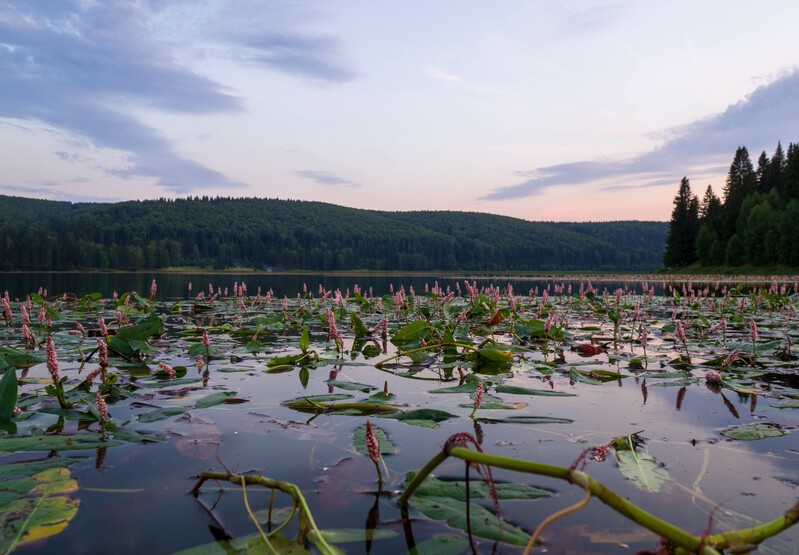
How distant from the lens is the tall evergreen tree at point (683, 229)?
86.1 metres

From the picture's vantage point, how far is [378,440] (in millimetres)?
2805

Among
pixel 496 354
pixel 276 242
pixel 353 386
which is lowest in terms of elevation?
pixel 353 386

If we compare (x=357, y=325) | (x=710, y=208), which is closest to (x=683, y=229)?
(x=710, y=208)

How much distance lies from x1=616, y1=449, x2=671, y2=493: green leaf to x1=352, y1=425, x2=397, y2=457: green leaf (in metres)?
1.08

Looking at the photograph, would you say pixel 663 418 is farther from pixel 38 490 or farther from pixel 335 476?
pixel 38 490

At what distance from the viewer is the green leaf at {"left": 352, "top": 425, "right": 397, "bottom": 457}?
2678 mm

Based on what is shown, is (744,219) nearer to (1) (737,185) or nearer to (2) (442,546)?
(1) (737,185)

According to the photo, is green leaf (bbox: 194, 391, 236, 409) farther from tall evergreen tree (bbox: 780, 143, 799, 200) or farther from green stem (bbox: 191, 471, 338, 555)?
tall evergreen tree (bbox: 780, 143, 799, 200)

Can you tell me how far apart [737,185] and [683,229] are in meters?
10.3

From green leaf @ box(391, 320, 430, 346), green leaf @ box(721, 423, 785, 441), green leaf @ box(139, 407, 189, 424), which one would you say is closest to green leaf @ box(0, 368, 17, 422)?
green leaf @ box(139, 407, 189, 424)

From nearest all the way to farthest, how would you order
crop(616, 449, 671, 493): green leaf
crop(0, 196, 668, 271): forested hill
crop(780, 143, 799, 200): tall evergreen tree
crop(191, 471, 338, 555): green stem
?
crop(191, 471, 338, 555): green stem → crop(616, 449, 671, 493): green leaf → crop(780, 143, 799, 200): tall evergreen tree → crop(0, 196, 668, 271): forested hill

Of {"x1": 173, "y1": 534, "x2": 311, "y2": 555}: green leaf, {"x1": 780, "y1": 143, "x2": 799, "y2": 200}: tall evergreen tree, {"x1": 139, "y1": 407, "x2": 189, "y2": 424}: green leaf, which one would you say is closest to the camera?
{"x1": 173, "y1": 534, "x2": 311, "y2": 555}: green leaf

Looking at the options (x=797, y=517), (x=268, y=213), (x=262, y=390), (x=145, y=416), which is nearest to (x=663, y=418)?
(x=797, y=517)

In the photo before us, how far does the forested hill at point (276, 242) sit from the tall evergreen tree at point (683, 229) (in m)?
70.3
